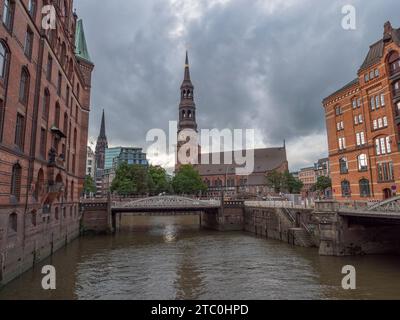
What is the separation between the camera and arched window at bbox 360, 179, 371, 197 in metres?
31.6

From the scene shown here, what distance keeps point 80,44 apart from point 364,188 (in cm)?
4031

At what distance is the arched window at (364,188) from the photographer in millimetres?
31650

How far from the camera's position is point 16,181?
15953mm

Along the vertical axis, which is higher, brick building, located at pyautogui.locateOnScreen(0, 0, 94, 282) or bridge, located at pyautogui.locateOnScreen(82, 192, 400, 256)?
brick building, located at pyautogui.locateOnScreen(0, 0, 94, 282)

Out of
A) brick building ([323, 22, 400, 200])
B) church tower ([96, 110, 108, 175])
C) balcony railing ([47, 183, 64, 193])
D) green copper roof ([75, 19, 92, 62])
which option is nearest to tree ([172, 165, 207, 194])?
green copper roof ([75, 19, 92, 62])

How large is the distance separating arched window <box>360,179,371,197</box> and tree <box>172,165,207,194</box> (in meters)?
55.6

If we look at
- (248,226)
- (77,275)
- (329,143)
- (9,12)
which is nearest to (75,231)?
(77,275)

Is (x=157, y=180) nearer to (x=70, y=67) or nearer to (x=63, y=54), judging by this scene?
(x=70, y=67)

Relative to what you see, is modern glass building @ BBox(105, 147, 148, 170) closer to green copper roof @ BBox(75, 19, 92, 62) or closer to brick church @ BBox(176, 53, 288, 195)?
brick church @ BBox(176, 53, 288, 195)

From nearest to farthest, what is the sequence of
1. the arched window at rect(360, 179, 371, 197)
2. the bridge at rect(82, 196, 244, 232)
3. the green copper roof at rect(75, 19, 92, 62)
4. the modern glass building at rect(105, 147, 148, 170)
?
the arched window at rect(360, 179, 371, 197), the green copper roof at rect(75, 19, 92, 62), the bridge at rect(82, 196, 244, 232), the modern glass building at rect(105, 147, 148, 170)

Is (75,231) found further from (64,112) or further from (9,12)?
(9,12)

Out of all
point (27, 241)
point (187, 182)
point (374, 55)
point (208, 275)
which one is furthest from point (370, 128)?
point (187, 182)

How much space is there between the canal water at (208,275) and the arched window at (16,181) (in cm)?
A: 463

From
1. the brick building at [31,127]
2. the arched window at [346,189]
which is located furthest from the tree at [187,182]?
the brick building at [31,127]
